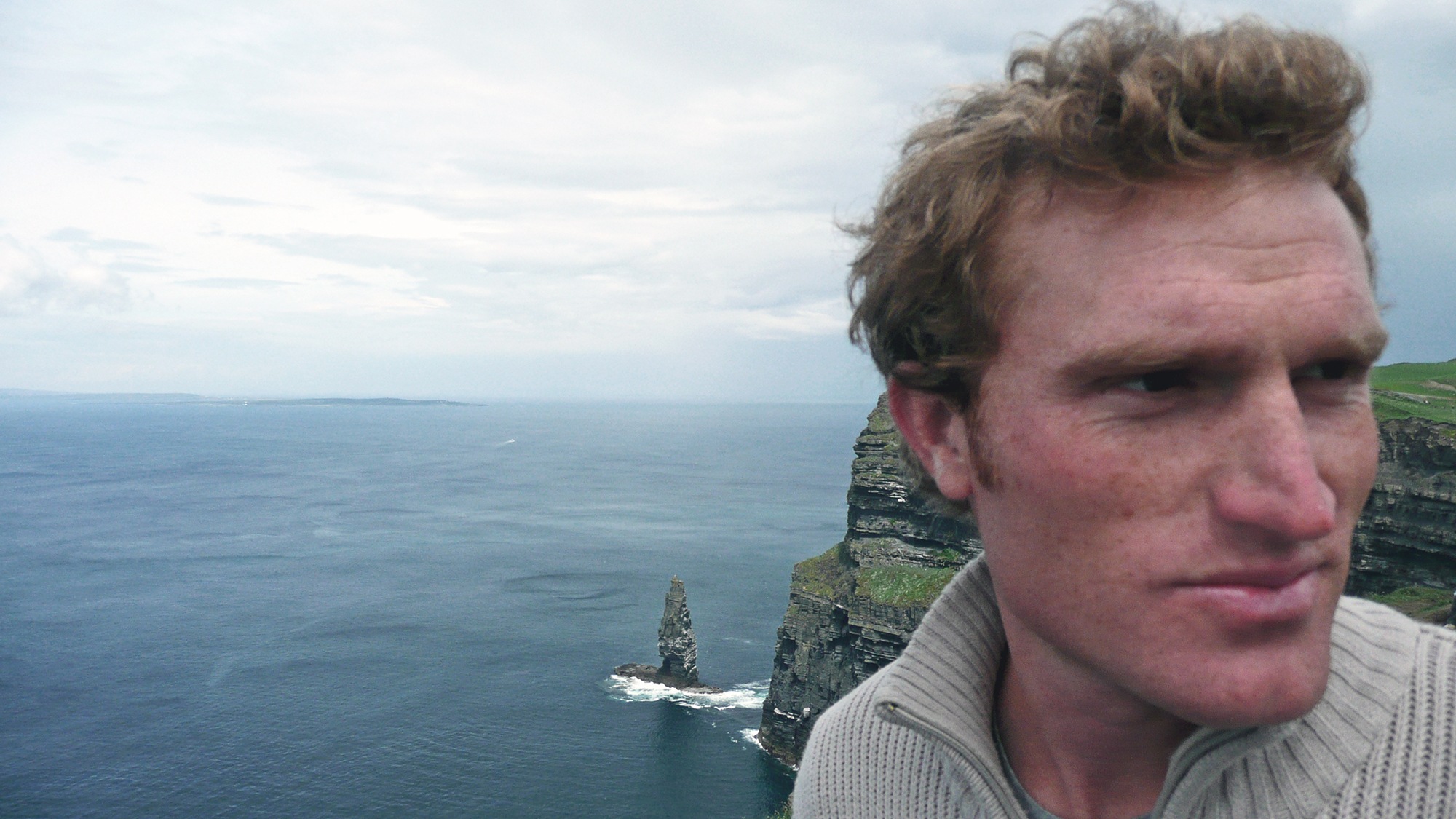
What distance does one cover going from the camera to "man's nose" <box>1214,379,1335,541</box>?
1.73 metres

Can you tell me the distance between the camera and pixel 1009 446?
2.06 meters

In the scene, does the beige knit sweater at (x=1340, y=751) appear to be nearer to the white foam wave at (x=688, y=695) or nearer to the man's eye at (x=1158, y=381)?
the man's eye at (x=1158, y=381)

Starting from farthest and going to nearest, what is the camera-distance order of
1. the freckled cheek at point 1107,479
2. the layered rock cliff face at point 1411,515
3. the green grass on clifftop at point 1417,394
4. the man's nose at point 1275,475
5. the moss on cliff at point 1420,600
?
the green grass on clifftop at point 1417,394
the layered rock cliff face at point 1411,515
the moss on cliff at point 1420,600
the freckled cheek at point 1107,479
the man's nose at point 1275,475

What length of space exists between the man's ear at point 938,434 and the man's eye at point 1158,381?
46 cm

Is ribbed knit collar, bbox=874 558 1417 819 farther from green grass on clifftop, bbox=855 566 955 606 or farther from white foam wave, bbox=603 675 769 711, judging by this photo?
white foam wave, bbox=603 675 769 711

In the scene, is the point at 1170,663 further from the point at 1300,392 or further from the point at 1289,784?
the point at 1300,392

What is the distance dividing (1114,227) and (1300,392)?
1.70ft

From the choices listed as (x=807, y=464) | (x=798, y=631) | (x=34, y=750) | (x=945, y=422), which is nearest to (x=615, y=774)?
(x=798, y=631)

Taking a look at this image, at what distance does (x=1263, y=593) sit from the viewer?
1781 millimetres

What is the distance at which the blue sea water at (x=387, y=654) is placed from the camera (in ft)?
176

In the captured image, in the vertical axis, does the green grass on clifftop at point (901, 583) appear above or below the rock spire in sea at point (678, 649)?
above

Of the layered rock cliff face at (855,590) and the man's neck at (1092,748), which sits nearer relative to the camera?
the man's neck at (1092,748)

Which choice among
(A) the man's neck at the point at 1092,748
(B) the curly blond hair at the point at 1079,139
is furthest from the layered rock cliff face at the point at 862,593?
(B) the curly blond hair at the point at 1079,139

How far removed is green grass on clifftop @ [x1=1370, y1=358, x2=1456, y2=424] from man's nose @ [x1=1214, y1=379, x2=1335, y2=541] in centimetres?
4021
